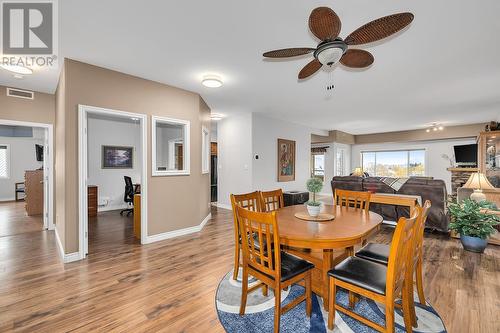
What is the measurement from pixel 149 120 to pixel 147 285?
2.42 m

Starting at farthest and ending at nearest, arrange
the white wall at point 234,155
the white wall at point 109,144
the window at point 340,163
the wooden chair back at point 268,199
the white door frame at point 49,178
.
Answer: the window at point 340,163
the white wall at point 109,144
the white wall at point 234,155
the white door frame at point 49,178
the wooden chair back at point 268,199

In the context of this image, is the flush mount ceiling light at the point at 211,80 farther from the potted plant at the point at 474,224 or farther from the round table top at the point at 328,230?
the potted plant at the point at 474,224

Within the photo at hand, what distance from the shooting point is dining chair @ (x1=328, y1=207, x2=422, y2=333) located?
1354 mm

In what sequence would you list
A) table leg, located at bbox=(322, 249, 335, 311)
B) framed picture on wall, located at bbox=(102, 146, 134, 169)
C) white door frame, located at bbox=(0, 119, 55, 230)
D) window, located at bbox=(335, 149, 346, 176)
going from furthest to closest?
1. window, located at bbox=(335, 149, 346, 176)
2. framed picture on wall, located at bbox=(102, 146, 134, 169)
3. white door frame, located at bbox=(0, 119, 55, 230)
4. table leg, located at bbox=(322, 249, 335, 311)

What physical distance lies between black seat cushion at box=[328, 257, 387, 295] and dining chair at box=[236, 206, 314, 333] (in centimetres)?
27

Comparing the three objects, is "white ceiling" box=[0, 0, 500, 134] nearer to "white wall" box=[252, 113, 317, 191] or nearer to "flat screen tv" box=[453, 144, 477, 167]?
"white wall" box=[252, 113, 317, 191]

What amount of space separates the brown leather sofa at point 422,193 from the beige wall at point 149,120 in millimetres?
3499

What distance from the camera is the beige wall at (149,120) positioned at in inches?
115

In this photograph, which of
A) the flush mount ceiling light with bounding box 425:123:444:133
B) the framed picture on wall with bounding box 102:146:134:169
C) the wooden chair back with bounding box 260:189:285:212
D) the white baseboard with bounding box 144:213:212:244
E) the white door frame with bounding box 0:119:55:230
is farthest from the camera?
the flush mount ceiling light with bounding box 425:123:444:133

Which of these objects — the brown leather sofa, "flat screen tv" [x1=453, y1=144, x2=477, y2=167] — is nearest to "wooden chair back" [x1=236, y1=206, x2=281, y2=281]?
the brown leather sofa

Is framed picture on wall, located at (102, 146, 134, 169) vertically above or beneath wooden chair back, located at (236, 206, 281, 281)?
above

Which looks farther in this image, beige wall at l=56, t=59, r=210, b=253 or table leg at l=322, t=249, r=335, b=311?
beige wall at l=56, t=59, r=210, b=253

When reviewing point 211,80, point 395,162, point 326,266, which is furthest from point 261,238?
point 395,162

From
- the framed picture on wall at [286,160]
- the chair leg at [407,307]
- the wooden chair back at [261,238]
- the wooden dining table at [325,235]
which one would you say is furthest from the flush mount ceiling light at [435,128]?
the wooden chair back at [261,238]
